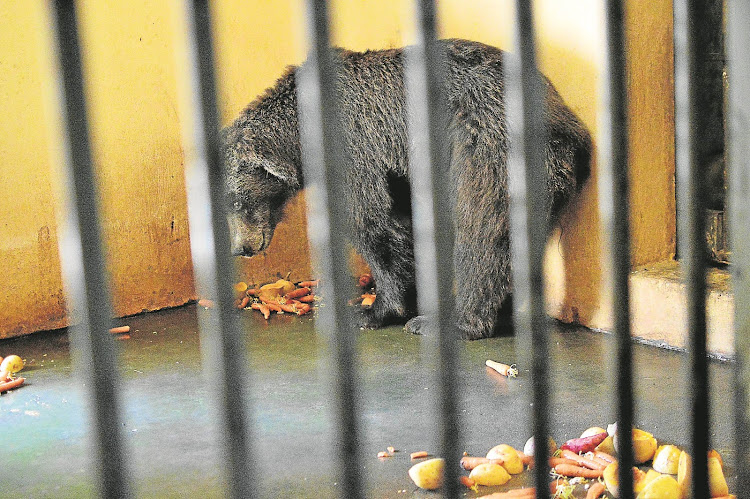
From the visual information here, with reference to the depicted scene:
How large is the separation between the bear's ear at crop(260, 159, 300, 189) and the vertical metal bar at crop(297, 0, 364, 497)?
4015mm

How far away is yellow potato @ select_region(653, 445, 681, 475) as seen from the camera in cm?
279

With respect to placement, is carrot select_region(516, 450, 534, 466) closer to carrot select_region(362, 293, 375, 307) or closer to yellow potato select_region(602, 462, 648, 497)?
yellow potato select_region(602, 462, 648, 497)

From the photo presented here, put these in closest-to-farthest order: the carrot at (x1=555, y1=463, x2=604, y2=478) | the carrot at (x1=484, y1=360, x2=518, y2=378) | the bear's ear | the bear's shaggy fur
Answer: the carrot at (x1=555, y1=463, x2=604, y2=478), the carrot at (x1=484, y1=360, x2=518, y2=378), the bear's shaggy fur, the bear's ear

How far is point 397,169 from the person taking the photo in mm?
4926

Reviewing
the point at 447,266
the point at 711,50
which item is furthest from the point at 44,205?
the point at 447,266

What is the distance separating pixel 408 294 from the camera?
16.7 feet

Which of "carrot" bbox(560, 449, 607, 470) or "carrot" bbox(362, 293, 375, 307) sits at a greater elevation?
"carrot" bbox(362, 293, 375, 307)

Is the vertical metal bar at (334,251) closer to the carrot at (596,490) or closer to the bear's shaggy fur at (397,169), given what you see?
the carrot at (596,490)

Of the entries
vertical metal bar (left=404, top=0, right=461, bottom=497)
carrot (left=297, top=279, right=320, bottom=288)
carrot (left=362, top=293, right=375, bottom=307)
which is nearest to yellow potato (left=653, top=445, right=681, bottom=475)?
vertical metal bar (left=404, top=0, right=461, bottom=497)

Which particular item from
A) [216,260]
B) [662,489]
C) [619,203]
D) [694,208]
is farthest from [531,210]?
[662,489]

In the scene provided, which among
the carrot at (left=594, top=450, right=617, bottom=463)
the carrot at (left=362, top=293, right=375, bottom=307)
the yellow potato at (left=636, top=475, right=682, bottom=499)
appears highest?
the carrot at (left=362, top=293, right=375, bottom=307)

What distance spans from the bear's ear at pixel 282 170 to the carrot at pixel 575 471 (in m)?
2.75

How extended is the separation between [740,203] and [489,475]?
1.76m

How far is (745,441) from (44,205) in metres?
4.78
